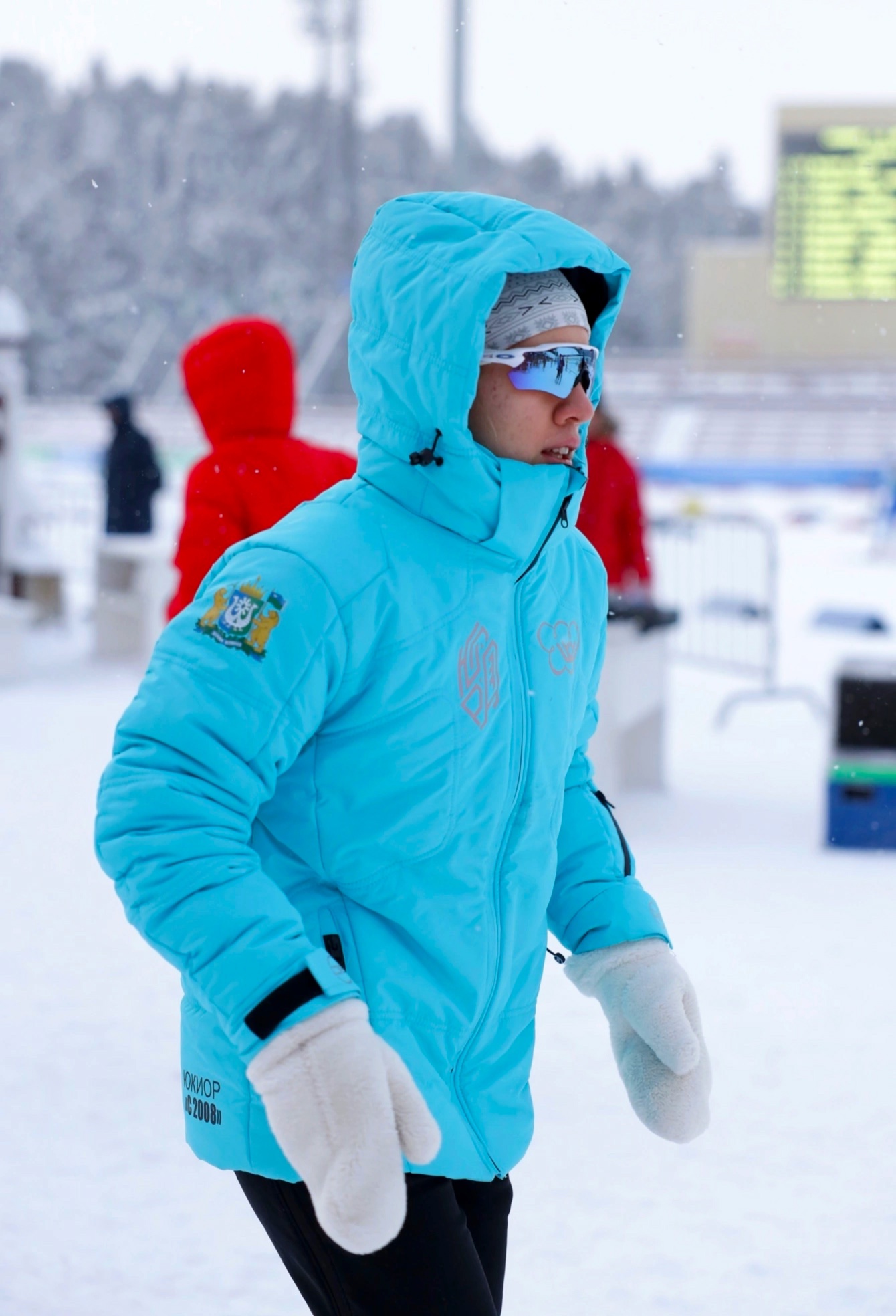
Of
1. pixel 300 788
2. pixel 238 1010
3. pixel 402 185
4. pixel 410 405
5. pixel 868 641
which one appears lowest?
pixel 868 641

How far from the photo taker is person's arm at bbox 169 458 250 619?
3.06 metres

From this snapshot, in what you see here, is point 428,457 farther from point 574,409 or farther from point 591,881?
point 591,881

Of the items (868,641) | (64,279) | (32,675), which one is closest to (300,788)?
(32,675)

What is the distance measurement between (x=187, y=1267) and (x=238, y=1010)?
1482 millimetres

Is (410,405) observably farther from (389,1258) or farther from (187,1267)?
(187,1267)

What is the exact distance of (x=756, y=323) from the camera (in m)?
34.0

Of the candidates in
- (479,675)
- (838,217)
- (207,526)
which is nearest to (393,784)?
(479,675)

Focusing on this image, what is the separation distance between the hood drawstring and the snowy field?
1.55 metres

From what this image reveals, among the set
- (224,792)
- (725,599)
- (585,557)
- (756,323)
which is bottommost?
A: (725,599)

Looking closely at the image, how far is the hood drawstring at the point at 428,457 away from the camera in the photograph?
4.45 ft

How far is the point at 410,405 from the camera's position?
136 centimetres

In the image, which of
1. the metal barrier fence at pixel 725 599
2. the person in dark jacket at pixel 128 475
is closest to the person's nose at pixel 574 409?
the metal barrier fence at pixel 725 599

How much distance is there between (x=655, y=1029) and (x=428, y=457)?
0.64 metres

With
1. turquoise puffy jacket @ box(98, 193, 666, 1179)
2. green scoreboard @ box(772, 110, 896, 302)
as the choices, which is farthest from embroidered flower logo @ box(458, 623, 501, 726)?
green scoreboard @ box(772, 110, 896, 302)
